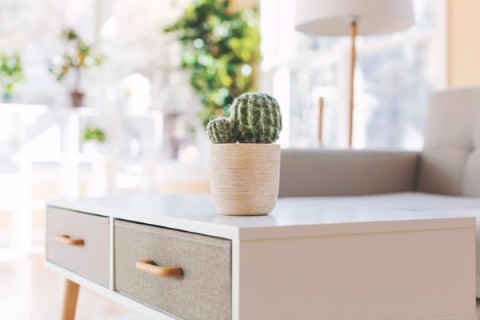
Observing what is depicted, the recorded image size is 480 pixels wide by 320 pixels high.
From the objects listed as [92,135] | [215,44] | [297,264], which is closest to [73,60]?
[92,135]

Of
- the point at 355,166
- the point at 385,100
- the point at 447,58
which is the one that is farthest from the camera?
the point at 385,100

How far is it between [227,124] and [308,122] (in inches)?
131

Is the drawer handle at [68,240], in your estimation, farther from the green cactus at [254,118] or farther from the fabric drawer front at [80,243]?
the green cactus at [254,118]

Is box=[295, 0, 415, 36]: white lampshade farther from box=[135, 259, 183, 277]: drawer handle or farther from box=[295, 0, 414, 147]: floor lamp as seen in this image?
box=[135, 259, 183, 277]: drawer handle

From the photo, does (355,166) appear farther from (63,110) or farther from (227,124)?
(63,110)

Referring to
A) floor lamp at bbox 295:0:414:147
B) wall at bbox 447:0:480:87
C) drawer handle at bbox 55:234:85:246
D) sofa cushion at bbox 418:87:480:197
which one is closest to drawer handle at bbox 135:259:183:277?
drawer handle at bbox 55:234:85:246

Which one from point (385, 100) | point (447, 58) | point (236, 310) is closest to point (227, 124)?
point (236, 310)

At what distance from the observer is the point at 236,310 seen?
999 millimetres

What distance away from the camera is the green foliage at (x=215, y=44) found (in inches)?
191

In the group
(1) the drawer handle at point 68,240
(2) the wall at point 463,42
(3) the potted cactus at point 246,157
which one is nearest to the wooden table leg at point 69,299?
(1) the drawer handle at point 68,240

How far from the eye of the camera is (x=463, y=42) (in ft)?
11.0

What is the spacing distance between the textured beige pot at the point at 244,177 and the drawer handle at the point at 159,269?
16 centimetres

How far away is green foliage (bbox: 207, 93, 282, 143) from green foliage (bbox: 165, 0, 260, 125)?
358 centimetres

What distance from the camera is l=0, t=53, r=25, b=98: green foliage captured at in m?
4.42
